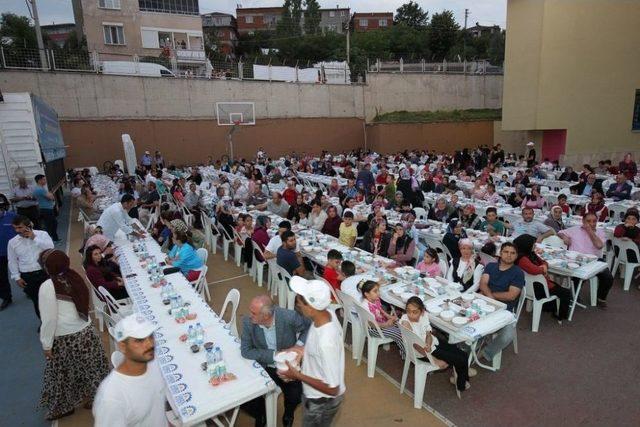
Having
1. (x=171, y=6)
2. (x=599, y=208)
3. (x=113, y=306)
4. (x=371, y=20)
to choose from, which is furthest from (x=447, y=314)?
(x=371, y=20)

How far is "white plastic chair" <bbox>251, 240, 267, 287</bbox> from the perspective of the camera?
25.0 feet

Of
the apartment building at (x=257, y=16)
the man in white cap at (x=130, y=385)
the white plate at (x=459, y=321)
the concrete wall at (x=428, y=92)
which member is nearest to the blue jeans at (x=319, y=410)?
the man in white cap at (x=130, y=385)

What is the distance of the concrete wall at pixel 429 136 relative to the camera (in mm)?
26922

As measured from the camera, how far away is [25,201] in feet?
31.3

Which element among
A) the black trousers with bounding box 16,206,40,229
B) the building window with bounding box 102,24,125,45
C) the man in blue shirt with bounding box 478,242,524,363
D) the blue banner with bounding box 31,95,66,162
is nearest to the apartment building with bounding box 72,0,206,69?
the building window with bounding box 102,24,125,45

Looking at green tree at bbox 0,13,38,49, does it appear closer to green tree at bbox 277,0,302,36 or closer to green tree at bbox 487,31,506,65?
green tree at bbox 277,0,302,36

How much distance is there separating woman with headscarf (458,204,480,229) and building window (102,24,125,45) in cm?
3184

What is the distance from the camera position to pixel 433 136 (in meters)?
27.2

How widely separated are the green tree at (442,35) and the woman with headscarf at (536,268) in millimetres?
42337

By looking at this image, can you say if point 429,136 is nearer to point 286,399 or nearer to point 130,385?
point 286,399

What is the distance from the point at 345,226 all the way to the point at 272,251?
5.33 ft

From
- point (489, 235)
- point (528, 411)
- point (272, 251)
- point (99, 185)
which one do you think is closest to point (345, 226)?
point (272, 251)

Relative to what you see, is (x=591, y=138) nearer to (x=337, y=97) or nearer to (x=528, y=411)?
(x=337, y=97)

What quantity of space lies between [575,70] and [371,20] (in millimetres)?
55990
